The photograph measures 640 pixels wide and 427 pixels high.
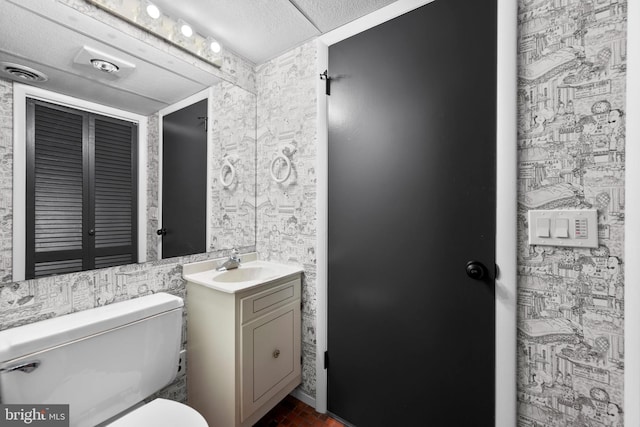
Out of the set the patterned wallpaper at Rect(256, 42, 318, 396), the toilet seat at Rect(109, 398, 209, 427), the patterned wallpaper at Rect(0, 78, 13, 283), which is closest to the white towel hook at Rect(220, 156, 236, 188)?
the patterned wallpaper at Rect(256, 42, 318, 396)

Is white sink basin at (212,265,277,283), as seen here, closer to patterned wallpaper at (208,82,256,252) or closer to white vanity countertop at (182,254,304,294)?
white vanity countertop at (182,254,304,294)

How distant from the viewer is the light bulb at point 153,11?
1.28 m

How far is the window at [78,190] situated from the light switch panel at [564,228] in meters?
1.71

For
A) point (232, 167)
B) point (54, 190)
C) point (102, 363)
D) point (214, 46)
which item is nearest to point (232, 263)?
point (232, 167)

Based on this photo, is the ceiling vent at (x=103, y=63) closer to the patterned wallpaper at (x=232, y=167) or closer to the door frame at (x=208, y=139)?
the door frame at (x=208, y=139)

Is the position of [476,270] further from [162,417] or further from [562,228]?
[162,417]

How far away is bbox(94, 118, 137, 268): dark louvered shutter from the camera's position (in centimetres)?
114

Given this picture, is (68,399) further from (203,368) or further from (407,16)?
(407,16)

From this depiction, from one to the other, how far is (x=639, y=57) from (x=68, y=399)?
6.98ft

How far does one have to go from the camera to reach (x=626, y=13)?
2.74ft

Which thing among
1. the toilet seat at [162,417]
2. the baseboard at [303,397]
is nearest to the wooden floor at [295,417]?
the baseboard at [303,397]

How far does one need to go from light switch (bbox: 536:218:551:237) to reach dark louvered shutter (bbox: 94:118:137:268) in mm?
1713

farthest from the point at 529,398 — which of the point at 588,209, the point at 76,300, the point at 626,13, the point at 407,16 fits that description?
the point at 76,300

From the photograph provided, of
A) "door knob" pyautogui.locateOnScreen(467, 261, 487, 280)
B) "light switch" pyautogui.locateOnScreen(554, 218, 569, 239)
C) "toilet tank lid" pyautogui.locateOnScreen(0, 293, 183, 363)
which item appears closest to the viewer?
"toilet tank lid" pyautogui.locateOnScreen(0, 293, 183, 363)
